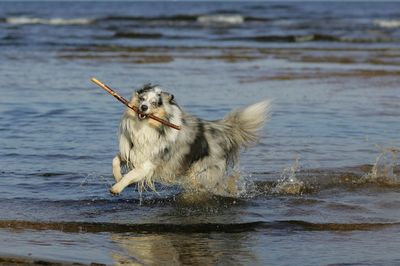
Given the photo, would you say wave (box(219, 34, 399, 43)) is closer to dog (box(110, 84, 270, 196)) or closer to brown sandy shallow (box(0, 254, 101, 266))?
dog (box(110, 84, 270, 196))

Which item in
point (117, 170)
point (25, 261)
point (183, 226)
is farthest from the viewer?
point (117, 170)

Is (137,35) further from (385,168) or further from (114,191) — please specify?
(114,191)

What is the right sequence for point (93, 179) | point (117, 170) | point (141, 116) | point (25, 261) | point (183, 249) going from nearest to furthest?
point (25, 261), point (183, 249), point (141, 116), point (117, 170), point (93, 179)

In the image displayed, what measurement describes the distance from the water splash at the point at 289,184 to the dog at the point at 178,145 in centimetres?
45

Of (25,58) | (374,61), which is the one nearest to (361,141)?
(374,61)

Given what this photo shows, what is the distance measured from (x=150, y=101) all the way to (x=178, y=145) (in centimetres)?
64

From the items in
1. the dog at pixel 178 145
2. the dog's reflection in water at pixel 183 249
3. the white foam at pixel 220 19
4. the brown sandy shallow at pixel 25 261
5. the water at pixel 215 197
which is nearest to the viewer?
the brown sandy shallow at pixel 25 261

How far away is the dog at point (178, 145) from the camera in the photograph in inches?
297

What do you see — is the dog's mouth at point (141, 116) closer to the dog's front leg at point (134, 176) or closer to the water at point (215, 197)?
the dog's front leg at point (134, 176)

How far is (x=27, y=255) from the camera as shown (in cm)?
576

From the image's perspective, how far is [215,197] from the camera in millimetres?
8133

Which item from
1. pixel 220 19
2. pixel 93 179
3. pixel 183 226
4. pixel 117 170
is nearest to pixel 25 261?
pixel 183 226

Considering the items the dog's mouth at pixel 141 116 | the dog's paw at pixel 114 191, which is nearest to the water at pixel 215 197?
the dog's paw at pixel 114 191

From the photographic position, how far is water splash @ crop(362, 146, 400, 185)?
8758mm
